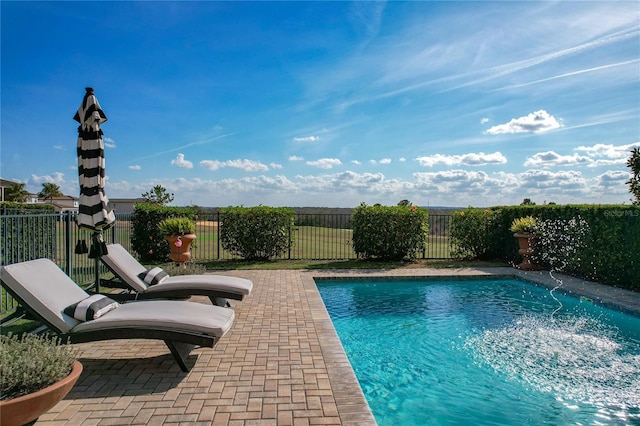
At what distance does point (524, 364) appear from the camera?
16.4 ft

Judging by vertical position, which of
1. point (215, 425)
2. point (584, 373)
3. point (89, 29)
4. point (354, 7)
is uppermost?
point (354, 7)

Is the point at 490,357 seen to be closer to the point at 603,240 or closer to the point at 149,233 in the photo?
the point at 603,240

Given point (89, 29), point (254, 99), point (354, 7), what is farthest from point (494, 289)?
point (89, 29)

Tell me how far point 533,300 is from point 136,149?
12.8 m

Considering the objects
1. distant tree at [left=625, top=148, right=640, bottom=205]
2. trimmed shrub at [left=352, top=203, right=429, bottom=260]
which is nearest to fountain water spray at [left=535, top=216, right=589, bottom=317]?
distant tree at [left=625, top=148, right=640, bottom=205]

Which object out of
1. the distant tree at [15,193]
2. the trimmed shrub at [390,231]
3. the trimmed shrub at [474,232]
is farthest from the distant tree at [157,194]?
the distant tree at [15,193]

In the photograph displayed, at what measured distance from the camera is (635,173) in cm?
920

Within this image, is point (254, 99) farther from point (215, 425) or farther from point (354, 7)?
point (215, 425)

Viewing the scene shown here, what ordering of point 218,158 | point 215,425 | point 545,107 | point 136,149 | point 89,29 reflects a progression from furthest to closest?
point 218,158 → point 136,149 → point 545,107 → point 89,29 → point 215,425

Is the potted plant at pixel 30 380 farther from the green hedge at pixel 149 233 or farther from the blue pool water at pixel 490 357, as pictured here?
the green hedge at pixel 149 233

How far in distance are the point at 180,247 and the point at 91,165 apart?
4.85 meters

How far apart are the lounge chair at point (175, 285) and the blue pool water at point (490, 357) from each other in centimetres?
182

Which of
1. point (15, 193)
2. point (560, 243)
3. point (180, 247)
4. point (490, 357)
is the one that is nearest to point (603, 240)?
point (560, 243)

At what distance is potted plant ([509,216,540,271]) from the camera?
1158 centimetres
